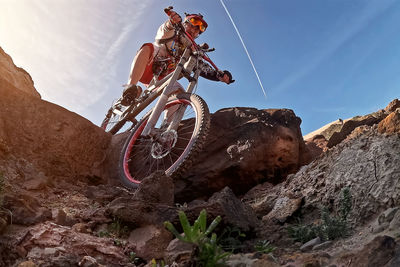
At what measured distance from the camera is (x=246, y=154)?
5.66 m

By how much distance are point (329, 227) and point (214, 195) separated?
120 cm

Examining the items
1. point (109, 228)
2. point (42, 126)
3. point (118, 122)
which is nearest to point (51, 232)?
point (109, 228)

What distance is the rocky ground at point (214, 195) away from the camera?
2398 millimetres

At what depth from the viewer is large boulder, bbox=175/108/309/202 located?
5.69 metres

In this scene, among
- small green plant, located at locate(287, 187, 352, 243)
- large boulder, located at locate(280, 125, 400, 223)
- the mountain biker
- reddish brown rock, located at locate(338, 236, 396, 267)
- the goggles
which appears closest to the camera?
reddish brown rock, located at locate(338, 236, 396, 267)

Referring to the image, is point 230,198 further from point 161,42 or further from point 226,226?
point 161,42

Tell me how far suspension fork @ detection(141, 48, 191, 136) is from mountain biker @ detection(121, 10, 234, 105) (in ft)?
1.49

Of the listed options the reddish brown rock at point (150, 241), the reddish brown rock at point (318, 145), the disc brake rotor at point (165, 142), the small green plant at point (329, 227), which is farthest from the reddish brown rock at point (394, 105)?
the reddish brown rock at point (150, 241)

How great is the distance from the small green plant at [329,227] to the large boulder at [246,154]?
2532mm

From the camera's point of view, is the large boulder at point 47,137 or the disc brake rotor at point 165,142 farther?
the disc brake rotor at point 165,142

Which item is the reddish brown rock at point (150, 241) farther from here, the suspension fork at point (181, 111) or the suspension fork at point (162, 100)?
the suspension fork at point (181, 111)

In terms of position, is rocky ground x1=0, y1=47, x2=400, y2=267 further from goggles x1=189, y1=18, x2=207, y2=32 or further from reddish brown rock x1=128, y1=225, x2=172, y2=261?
goggles x1=189, y1=18, x2=207, y2=32

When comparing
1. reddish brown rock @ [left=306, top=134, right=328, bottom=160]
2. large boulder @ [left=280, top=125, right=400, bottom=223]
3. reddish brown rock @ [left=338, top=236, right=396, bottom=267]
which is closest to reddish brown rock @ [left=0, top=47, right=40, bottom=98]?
large boulder @ [left=280, top=125, right=400, bottom=223]

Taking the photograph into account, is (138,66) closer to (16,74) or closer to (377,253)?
(16,74)
